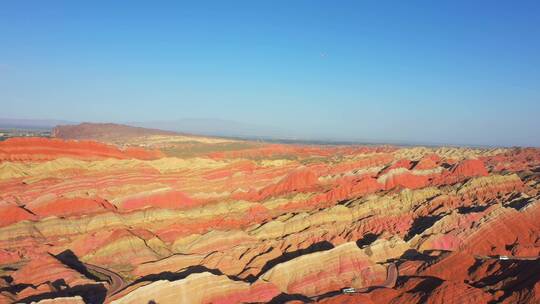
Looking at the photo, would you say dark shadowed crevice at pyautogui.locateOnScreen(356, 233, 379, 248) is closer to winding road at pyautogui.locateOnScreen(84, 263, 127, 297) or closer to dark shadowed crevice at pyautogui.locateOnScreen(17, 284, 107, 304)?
winding road at pyautogui.locateOnScreen(84, 263, 127, 297)

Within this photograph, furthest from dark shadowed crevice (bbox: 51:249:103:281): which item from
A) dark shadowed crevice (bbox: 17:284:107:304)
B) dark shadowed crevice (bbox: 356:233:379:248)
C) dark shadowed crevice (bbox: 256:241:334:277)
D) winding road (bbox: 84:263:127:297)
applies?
dark shadowed crevice (bbox: 356:233:379:248)

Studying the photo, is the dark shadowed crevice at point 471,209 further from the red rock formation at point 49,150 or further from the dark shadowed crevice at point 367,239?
the red rock formation at point 49,150

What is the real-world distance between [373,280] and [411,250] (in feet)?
36.1

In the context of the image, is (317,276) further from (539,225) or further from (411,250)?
(539,225)

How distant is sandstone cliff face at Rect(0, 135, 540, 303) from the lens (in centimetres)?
3912

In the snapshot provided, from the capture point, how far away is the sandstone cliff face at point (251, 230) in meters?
39.1

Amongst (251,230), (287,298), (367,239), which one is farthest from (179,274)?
(367,239)

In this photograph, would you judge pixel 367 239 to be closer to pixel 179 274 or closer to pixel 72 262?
pixel 179 274

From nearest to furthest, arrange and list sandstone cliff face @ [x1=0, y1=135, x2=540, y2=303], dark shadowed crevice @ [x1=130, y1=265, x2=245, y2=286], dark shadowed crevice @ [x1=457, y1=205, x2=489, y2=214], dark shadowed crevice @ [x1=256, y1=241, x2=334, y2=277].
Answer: sandstone cliff face @ [x1=0, y1=135, x2=540, y2=303] < dark shadowed crevice @ [x1=130, y1=265, x2=245, y2=286] < dark shadowed crevice @ [x1=256, y1=241, x2=334, y2=277] < dark shadowed crevice @ [x1=457, y1=205, x2=489, y2=214]

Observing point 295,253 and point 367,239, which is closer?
point 295,253

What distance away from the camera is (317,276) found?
4312cm

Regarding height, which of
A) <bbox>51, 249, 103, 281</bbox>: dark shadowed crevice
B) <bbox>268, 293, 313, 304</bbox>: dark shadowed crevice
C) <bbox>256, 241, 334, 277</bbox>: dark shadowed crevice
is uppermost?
<bbox>256, 241, 334, 277</bbox>: dark shadowed crevice

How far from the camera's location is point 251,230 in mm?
62312

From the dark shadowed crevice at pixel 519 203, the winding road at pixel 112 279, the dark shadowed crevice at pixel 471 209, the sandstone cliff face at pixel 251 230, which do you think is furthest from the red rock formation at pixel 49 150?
the dark shadowed crevice at pixel 519 203
